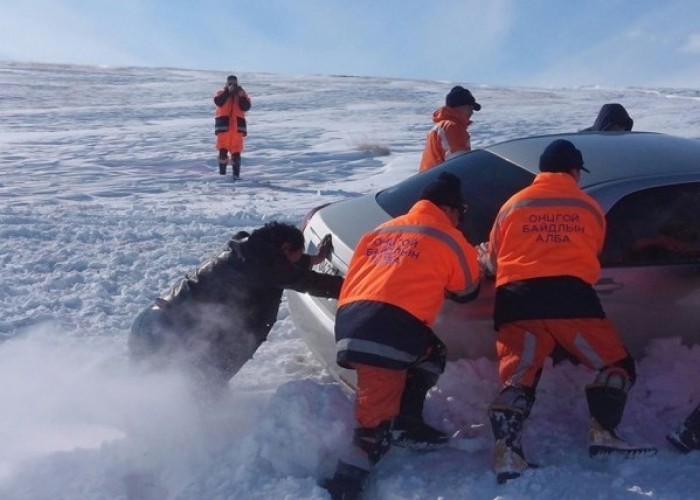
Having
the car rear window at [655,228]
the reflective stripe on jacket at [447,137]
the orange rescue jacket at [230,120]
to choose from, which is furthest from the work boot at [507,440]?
the orange rescue jacket at [230,120]

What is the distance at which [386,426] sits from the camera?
3.22 metres

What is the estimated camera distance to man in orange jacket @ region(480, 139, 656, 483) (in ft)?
10.6

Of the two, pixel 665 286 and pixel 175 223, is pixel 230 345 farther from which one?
pixel 175 223

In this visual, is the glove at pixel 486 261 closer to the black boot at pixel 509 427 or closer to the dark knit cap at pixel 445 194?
the dark knit cap at pixel 445 194

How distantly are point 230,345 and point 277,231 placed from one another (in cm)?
67

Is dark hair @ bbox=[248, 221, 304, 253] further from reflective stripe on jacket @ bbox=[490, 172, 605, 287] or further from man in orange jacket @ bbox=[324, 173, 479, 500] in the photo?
reflective stripe on jacket @ bbox=[490, 172, 605, 287]

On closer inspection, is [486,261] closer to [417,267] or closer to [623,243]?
[417,267]

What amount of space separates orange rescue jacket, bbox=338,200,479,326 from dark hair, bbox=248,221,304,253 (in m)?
0.41

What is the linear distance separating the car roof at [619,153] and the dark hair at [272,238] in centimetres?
130

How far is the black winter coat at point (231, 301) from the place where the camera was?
3.67m

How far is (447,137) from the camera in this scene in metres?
6.11

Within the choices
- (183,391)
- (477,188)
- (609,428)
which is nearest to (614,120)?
(477,188)

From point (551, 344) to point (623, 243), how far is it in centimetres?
65

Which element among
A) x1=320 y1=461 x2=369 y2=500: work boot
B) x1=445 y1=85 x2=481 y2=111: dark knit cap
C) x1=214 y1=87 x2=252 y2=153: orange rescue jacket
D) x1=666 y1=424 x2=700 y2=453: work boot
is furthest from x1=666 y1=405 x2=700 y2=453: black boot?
x1=214 y1=87 x2=252 y2=153: orange rescue jacket
